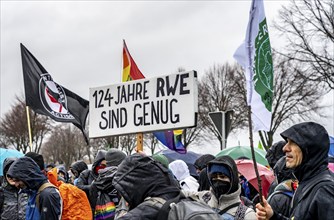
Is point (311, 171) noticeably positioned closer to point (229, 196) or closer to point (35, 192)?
point (229, 196)

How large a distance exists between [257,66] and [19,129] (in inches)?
2082

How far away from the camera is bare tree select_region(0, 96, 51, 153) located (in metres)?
52.6

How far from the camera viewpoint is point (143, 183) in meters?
3.28

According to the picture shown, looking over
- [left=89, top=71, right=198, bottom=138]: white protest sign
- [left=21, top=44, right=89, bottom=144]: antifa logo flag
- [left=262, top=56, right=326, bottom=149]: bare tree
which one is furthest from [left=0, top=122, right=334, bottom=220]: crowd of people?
[left=262, top=56, right=326, bottom=149]: bare tree

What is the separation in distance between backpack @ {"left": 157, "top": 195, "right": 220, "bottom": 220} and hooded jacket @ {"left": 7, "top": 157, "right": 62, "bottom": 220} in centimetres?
302

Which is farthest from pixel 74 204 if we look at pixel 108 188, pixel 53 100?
pixel 53 100

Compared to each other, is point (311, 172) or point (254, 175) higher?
point (311, 172)

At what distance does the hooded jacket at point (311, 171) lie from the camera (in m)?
3.79

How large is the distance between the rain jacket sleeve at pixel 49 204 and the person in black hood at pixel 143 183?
8.71 feet

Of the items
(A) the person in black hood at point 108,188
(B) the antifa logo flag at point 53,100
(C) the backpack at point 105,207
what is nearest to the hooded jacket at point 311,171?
(A) the person in black hood at point 108,188

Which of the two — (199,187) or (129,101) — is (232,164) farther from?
(199,187)

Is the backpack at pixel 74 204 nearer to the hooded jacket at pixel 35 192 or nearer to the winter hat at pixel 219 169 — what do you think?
the hooded jacket at pixel 35 192

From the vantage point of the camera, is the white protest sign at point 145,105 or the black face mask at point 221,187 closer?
the black face mask at point 221,187

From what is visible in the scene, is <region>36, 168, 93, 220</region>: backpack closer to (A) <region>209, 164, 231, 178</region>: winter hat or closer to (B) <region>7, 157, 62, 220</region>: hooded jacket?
(B) <region>7, 157, 62, 220</region>: hooded jacket
